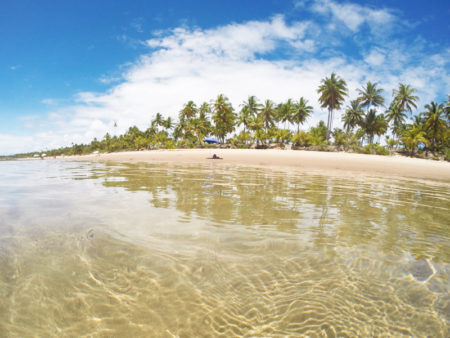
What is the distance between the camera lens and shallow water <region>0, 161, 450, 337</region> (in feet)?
5.29

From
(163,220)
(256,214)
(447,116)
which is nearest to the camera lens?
(163,220)

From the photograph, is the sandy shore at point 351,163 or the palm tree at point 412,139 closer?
the sandy shore at point 351,163

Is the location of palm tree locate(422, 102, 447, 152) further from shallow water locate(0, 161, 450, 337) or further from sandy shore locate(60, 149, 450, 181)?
shallow water locate(0, 161, 450, 337)

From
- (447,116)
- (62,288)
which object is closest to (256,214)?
(62,288)

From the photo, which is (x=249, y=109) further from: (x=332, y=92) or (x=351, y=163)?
(x=351, y=163)

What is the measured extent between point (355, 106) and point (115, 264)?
198 feet

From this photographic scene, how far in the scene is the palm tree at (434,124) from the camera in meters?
39.8

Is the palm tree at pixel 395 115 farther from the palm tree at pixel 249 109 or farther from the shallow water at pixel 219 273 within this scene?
the shallow water at pixel 219 273

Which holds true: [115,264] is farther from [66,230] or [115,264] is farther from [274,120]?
[274,120]

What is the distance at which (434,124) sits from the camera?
4041 centimetres

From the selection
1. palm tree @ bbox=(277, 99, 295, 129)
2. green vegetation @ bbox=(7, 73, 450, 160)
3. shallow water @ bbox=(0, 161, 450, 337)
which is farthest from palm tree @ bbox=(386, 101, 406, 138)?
shallow water @ bbox=(0, 161, 450, 337)

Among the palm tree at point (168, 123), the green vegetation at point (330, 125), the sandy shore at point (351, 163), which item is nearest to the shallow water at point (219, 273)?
the sandy shore at point (351, 163)

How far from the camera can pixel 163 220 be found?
3.53 meters

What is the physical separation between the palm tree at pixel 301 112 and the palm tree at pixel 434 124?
2154 cm
